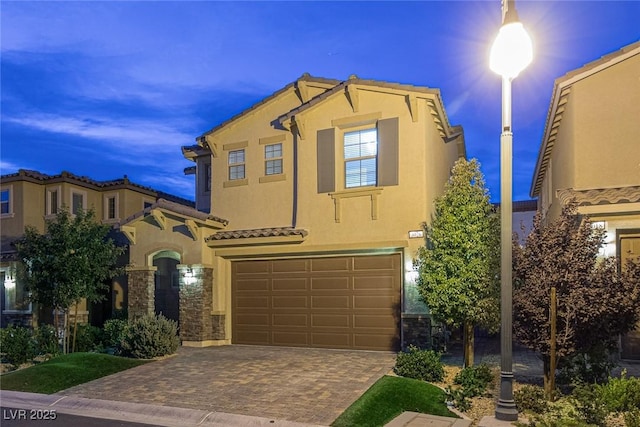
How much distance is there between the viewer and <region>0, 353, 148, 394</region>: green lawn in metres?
10.8

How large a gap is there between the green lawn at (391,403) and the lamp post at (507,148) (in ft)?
3.91

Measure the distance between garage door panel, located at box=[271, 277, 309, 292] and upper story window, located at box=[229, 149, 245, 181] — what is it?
3856mm

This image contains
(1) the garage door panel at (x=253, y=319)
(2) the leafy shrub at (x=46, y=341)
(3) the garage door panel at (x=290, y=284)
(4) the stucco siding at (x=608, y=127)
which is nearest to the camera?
(4) the stucco siding at (x=608, y=127)

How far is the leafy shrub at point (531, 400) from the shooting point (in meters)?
8.09

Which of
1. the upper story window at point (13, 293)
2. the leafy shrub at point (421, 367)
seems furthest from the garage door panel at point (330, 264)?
the upper story window at point (13, 293)

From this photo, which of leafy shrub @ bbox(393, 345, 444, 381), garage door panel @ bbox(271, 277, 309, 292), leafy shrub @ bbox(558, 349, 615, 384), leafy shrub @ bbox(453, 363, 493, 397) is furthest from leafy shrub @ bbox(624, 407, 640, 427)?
garage door panel @ bbox(271, 277, 309, 292)

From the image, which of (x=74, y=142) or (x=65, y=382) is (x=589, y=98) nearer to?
(x=65, y=382)

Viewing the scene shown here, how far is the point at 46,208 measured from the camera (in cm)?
2381

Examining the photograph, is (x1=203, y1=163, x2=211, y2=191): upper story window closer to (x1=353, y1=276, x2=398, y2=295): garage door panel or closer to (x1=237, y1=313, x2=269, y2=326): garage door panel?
(x1=237, y1=313, x2=269, y2=326): garage door panel

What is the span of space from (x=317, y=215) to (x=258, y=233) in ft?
6.24

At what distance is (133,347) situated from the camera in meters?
13.6

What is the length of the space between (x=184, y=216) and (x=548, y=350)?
11.1 m

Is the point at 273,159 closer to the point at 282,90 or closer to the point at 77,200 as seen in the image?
the point at 282,90

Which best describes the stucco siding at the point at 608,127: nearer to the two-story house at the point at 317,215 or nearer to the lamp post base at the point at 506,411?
the two-story house at the point at 317,215
